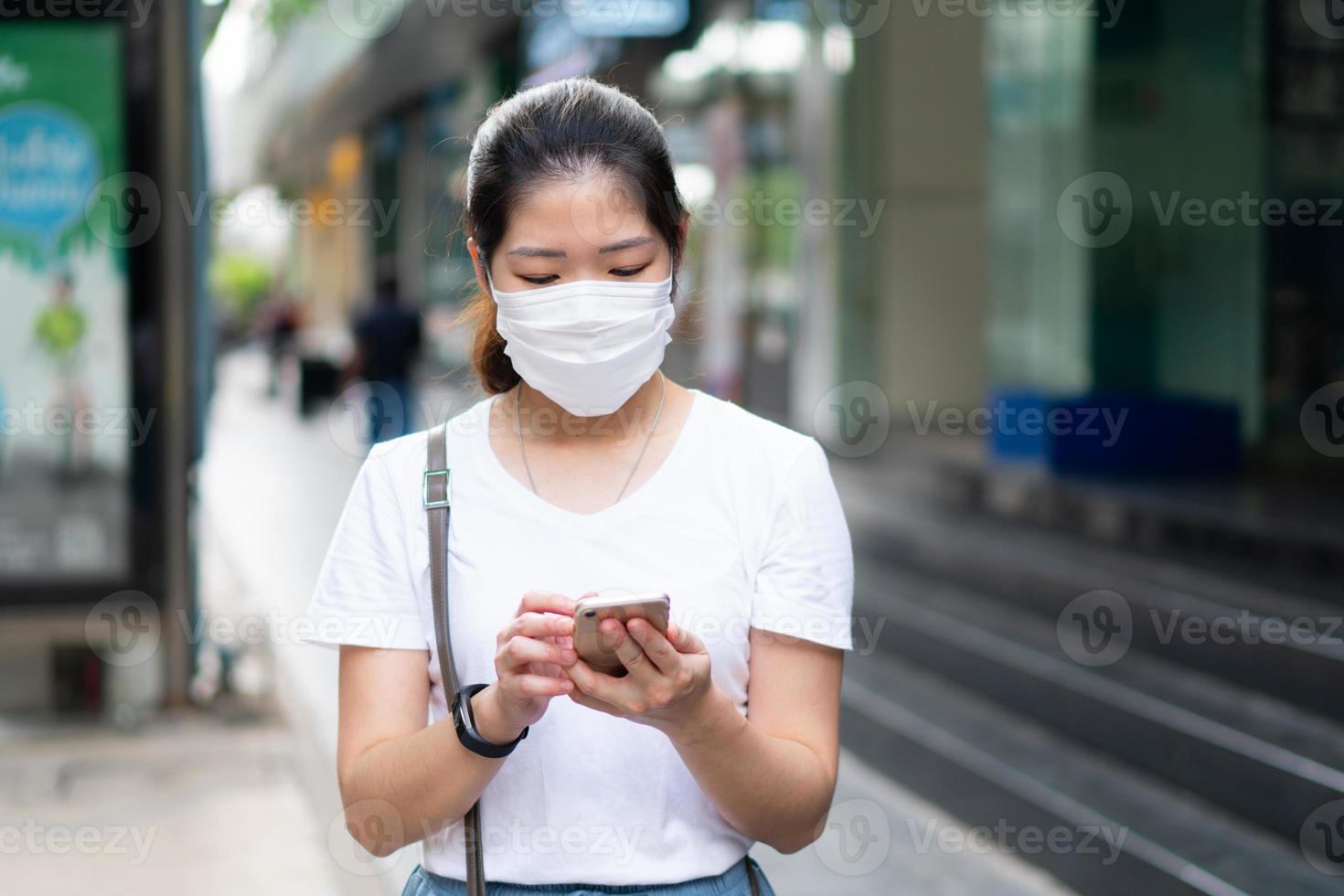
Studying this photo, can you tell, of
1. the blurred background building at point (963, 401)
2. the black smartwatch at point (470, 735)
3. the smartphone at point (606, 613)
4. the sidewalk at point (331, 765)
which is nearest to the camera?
the smartphone at point (606, 613)

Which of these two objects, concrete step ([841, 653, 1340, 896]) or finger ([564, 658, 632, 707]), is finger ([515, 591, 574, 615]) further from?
concrete step ([841, 653, 1340, 896])

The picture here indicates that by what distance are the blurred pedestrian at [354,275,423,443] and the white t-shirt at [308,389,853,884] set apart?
31.5ft

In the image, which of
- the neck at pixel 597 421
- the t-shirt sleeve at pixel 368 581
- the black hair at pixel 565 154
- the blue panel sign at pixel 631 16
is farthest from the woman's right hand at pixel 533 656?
the blue panel sign at pixel 631 16

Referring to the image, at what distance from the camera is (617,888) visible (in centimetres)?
163

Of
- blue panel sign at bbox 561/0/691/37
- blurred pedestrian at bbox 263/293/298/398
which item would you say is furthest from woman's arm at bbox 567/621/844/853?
blurred pedestrian at bbox 263/293/298/398

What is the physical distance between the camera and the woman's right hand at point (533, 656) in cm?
144

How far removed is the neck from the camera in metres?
1.78

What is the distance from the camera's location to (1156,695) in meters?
4.73

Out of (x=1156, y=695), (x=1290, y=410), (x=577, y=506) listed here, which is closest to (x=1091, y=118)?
(x=1290, y=410)

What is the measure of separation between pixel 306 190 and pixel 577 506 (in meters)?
38.4

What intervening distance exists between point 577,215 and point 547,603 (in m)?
0.47

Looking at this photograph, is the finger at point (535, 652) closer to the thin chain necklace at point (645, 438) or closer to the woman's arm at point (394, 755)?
the woman's arm at point (394, 755)

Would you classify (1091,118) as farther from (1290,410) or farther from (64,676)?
(64,676)

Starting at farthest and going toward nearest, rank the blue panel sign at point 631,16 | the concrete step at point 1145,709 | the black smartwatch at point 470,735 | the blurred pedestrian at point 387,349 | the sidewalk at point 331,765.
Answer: the blue panel sign at point 631,16 → the blurred pedestrian at point 387,349 → the sidewalk at point 331,765 → the concrete step at point 1145,709 → the black smartwatch at point 470,735
